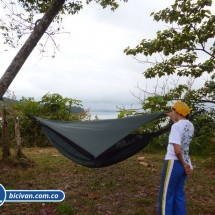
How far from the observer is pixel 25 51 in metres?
2.52

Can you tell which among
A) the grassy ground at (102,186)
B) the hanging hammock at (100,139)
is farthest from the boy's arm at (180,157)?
the grassy ground at (102,186)

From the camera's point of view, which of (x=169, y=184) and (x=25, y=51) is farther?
(x=25, y=51)

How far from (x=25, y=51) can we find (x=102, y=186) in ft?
5.67

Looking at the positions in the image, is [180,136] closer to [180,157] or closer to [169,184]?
[180,157]

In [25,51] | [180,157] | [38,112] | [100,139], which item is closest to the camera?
[180,157]

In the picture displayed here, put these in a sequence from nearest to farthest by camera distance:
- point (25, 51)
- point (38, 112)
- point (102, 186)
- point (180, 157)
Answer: point (180, 157) < point (25, 51) < point (102, 186) < point (38, 112)

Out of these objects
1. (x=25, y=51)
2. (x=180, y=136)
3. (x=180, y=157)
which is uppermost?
(x=25, y=51)

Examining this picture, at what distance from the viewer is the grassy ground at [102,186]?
7.18 ft

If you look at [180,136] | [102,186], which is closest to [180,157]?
[180,136]

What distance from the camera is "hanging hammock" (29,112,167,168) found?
200 centimetres

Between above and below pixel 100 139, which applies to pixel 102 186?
below

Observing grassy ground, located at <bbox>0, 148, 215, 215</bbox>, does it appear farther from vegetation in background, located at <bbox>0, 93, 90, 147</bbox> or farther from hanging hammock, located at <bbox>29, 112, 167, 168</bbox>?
vegetation in background, located at <bbox>0, 93, 90, 147</bbox>

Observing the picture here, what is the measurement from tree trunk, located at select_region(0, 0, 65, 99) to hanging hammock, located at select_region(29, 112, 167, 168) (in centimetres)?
53

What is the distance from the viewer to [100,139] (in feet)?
6.70
